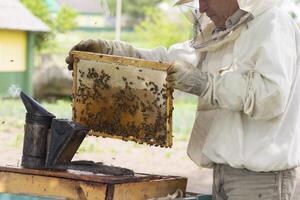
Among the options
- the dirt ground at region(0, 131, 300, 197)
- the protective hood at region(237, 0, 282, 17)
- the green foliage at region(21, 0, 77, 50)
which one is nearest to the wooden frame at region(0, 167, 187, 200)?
the protective hood at region(237, 0, 282, 17)

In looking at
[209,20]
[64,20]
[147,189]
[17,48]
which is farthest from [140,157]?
[64,20]

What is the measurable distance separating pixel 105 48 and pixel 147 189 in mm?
779

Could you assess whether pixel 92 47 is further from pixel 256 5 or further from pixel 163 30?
pixel 163 30

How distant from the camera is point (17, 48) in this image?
18703mm

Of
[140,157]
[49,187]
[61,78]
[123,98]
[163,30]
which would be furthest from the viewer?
[163,30]

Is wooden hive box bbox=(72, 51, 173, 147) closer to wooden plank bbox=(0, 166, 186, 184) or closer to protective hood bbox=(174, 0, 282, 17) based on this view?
wooden plank bbox=(0, 166, 186, 184)

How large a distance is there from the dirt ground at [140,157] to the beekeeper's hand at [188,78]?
178 inches

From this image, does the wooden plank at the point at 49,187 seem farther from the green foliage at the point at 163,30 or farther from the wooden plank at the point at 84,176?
the green foliage at the point at 163,30

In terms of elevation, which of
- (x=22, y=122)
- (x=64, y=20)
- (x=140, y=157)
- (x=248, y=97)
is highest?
(x=248, y=97)

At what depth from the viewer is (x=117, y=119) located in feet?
11.3

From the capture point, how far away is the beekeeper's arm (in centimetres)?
295

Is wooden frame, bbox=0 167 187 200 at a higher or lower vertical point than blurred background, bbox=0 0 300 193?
higher

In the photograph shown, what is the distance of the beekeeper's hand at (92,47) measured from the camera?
3.51 metres

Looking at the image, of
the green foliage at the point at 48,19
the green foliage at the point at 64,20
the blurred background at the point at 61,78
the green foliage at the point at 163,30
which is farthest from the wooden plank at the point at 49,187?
the green foliage at the point at 64,20
